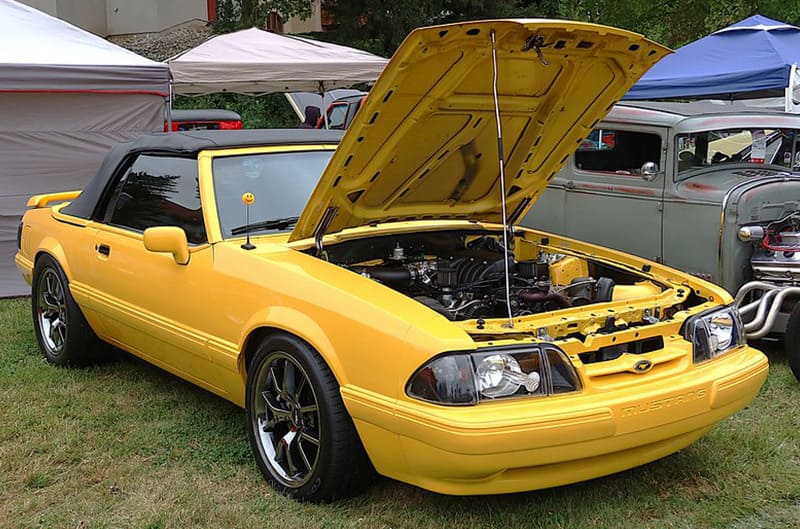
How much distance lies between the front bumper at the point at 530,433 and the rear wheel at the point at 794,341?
6.09 feet

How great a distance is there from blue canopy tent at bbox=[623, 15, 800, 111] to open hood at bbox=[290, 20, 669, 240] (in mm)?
5869

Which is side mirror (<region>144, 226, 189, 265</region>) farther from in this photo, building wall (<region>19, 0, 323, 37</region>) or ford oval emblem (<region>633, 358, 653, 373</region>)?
building wall (<region>19, 0, 323, 37</region>)

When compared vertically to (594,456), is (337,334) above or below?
above

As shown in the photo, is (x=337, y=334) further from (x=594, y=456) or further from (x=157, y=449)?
(x=157, y=449)

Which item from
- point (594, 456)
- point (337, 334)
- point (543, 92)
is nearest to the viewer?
point (594, 456)

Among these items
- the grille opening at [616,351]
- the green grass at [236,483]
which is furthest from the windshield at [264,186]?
the grille opening at [616,351]

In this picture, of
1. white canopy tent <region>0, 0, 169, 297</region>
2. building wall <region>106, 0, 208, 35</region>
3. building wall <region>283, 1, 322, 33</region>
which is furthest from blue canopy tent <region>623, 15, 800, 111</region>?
building wall <region>106, 0, 208, 35</region>

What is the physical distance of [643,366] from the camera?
3172mm

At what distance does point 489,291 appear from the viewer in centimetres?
404

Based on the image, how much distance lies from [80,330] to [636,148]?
414 cm

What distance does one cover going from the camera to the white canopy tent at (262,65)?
36.6 ft

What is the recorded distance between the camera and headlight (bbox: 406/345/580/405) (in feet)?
9.49

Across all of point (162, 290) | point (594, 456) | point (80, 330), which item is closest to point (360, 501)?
point (594, 456)

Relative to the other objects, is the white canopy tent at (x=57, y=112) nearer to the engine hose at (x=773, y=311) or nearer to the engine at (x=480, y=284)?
the engine at (x=480, y=284)
